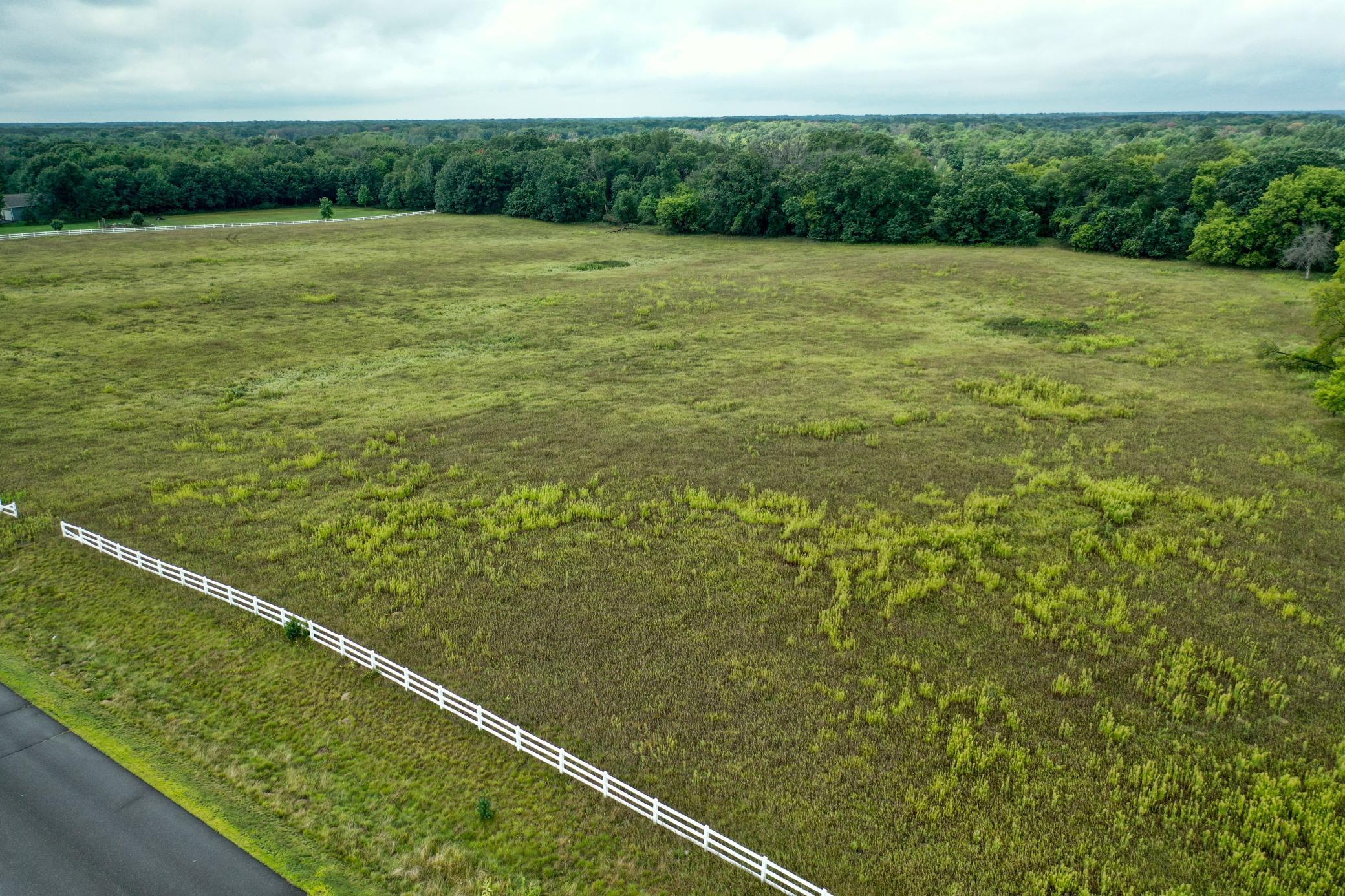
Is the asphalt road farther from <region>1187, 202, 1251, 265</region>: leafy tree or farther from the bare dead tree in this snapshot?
<region>1187, 202, 1251, 265</region>: leafy tree

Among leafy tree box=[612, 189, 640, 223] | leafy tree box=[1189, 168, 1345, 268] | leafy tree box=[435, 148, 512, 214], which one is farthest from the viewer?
leafy tree box=[435, 148, 512, 214]

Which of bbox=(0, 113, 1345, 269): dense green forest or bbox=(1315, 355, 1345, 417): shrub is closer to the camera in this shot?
bbox=(1315, 355, 1345, 417): shrub

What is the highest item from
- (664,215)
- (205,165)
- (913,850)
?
(205,165)

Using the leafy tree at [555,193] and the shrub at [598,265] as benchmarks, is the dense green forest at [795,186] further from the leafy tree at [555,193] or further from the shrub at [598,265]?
the shrub at [598,265]

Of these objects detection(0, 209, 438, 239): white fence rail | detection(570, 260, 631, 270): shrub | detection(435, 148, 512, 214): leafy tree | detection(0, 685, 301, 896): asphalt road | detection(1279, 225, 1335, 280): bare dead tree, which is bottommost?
detection(0, 685, 301, 896): asphalt road

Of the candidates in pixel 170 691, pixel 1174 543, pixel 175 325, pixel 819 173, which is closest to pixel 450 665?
pixel 170 691

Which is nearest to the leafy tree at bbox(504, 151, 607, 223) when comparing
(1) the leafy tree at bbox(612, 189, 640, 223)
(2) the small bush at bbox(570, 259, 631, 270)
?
(1) the leafy tree at bbox(612, 189, 640, 223)

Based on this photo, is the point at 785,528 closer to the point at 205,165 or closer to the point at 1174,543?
the point at 1174,543

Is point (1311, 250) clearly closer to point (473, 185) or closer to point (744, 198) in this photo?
point (744, 198)
